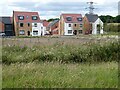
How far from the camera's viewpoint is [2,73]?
6.72 metres

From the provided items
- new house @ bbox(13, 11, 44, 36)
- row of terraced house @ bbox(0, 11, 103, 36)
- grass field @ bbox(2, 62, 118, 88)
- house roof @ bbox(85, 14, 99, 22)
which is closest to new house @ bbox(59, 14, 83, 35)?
row of terraced house @ bbox(0, 11, 103, 36)

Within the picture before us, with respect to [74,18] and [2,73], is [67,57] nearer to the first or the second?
[2,73]

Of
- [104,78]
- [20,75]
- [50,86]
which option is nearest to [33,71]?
[20,75]

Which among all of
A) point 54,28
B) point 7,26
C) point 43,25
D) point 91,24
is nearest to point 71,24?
point 91,24

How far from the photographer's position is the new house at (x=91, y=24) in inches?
2630

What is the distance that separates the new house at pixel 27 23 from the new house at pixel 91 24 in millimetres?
13398

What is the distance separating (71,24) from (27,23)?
1257cm

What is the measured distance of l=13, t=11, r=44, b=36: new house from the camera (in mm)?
60716

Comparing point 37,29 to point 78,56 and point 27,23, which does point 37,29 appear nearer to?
point 27,23

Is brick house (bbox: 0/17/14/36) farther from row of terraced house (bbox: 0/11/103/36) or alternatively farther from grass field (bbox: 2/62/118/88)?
grass field (bbox: 2/62/118/88)

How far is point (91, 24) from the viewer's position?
67812mm

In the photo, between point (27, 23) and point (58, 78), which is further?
point (27, 23)

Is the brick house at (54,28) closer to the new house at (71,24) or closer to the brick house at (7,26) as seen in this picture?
the new house at (71,24)

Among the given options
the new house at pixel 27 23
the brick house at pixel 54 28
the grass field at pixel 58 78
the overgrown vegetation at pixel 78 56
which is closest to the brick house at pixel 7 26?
the new house at pixel 27 23
